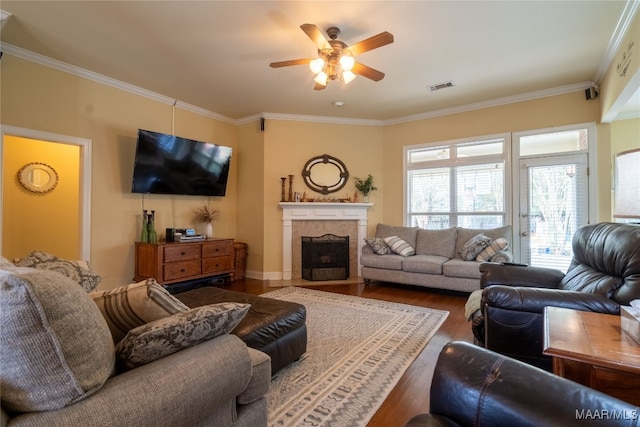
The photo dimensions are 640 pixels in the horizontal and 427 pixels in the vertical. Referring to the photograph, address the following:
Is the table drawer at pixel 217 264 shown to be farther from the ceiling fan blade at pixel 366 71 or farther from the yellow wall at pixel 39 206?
the ceiling fan blade at pixel 366 71

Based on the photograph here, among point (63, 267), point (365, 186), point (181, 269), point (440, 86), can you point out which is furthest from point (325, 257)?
Result: point (63, 267)

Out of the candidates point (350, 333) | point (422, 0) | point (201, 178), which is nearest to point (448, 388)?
point (350, 333)

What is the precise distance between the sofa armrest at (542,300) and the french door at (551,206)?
2.84 meters

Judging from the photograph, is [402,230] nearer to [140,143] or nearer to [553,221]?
[553,221]

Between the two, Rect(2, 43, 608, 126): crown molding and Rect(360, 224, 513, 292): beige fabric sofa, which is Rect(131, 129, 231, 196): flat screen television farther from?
Rect(360, 224, 513, 292): beige fabric sofa

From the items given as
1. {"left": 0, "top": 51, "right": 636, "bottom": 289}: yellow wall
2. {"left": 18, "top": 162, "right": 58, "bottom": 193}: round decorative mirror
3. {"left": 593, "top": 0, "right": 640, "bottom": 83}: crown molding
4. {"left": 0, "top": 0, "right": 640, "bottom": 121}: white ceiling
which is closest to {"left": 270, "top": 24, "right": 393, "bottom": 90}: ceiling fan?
{"left": 0, "top": 0, "right": 640, "bottom": 121}: white ceiling

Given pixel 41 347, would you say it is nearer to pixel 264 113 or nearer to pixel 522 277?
pixel 522 277

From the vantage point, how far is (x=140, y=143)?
3902mm

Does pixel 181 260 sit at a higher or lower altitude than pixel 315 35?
lower

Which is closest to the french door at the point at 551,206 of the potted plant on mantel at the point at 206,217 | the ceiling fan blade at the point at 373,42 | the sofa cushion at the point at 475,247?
the sofa cushion at the point at 475,247

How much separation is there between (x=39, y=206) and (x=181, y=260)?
208 centimetres

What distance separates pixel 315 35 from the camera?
97.0 inches

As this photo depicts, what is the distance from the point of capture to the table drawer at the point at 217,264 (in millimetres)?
4441

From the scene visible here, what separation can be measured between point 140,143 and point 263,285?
102 inches
